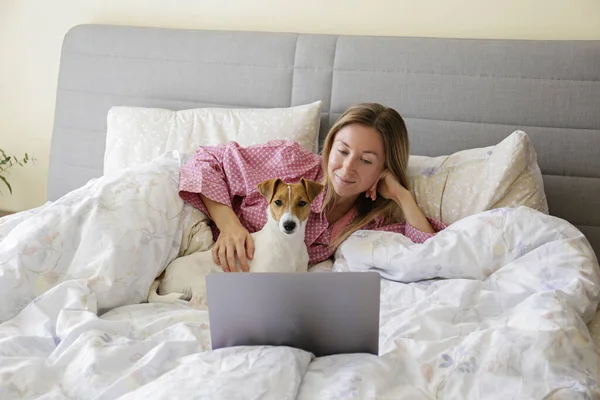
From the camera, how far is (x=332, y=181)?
1.99 meters

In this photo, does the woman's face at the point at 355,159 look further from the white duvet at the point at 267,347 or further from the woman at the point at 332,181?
the white duvet at the point at 267,347

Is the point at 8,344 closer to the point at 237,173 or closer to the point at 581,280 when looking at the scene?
the point at 237,173

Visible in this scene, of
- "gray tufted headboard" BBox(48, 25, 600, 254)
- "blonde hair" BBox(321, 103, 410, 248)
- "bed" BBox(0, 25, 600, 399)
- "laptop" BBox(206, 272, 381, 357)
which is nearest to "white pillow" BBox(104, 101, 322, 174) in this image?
"bed" BBox(0, 25, 600, 399)

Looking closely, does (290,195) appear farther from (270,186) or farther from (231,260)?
(231,260)

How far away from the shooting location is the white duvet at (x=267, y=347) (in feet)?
4.14

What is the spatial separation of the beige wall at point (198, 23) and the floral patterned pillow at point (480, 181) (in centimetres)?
51

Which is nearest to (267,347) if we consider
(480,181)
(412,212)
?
(412,212)

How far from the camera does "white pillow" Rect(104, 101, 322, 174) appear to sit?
2.32 metres

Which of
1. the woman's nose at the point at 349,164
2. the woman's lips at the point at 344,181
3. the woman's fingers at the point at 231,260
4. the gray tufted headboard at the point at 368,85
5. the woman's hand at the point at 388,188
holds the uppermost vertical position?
the gray tufted headboard at the point at 368,85

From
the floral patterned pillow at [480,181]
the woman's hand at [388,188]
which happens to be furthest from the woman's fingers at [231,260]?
the floral patterned pillow at [480,181]

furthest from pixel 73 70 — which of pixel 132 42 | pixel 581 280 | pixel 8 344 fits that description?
pixel 581 280

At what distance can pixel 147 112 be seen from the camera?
2500 mm

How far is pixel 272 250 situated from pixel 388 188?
0.42 metres

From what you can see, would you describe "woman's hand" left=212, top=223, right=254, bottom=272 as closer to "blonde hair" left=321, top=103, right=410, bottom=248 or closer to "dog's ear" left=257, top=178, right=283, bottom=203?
"dog's ear" left=257, top=178, right=283, bottom=203
